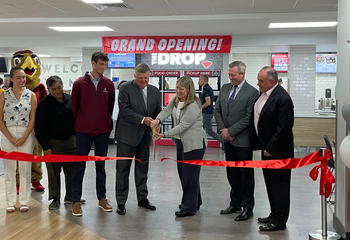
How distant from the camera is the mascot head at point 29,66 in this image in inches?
217

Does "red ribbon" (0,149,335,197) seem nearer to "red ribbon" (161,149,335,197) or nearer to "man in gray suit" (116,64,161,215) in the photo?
"red ribbon" (161,149,335,197)

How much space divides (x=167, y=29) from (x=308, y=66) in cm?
357

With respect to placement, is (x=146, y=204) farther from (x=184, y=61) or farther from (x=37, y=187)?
(x=184, y=61)

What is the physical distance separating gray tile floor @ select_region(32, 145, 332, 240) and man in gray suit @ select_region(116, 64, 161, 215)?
35cm

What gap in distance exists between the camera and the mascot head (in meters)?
5.52

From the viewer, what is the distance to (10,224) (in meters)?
4.16

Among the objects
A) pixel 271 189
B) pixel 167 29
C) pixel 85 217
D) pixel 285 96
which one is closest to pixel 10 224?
pixel 85 217

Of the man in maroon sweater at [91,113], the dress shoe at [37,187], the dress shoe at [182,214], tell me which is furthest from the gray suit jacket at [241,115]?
the dress shoe at [37,187]

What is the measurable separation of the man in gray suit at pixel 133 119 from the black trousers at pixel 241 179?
0.91 meters

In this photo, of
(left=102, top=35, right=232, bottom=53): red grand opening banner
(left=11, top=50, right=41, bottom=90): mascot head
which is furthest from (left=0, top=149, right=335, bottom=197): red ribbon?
(left=102, top=35, right=232, bottom=53): red grand opening banner

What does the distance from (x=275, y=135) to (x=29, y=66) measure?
3.45 meters

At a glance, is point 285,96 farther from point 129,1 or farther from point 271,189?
point 129,1

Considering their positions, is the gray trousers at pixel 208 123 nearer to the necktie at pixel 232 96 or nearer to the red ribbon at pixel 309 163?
the necktie at pixel 232 96

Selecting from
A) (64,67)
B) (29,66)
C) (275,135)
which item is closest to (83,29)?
(29,66)
